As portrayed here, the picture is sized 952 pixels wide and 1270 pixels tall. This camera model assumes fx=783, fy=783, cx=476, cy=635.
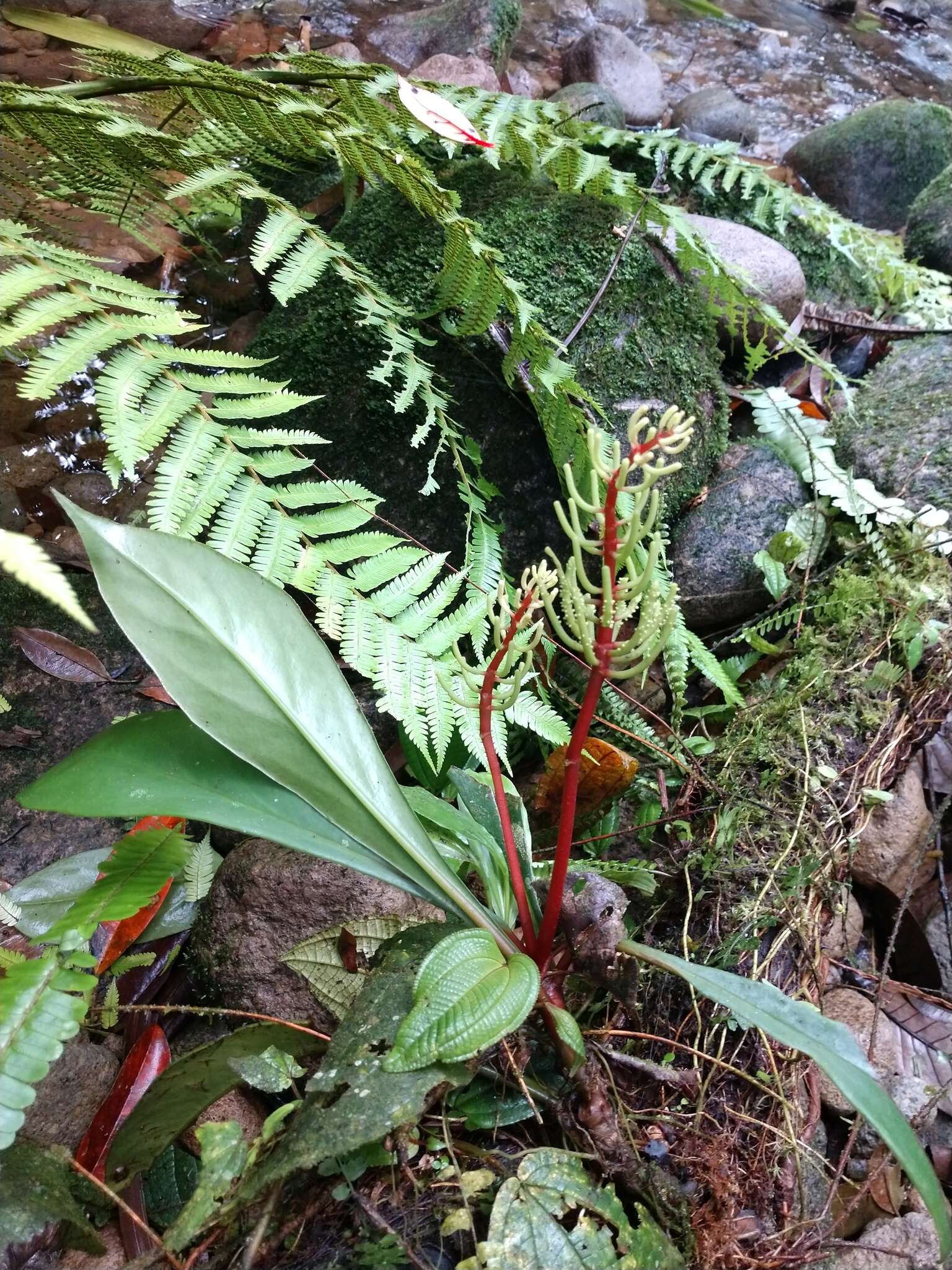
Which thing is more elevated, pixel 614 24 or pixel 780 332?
pixel 614 24

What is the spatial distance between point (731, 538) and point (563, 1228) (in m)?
1.71

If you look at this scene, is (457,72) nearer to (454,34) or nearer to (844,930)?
(454,34)

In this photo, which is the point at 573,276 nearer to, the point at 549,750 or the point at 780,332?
the point at 780,332

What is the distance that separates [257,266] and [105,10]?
431 centimetres

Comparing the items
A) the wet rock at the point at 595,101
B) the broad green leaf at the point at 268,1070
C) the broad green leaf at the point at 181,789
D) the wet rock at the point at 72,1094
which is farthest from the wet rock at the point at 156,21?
the broad green leaf at the point at 268,1070

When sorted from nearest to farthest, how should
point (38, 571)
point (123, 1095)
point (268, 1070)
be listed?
point (38, 571)
point (268, 1070)
point (123, 1095)

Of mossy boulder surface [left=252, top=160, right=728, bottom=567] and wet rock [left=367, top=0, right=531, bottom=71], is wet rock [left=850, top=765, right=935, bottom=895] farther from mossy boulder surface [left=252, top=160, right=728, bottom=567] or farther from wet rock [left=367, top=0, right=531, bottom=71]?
wet rock [left=367, top=0, right=531, bottom=71]

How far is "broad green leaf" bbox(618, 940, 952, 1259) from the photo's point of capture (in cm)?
88

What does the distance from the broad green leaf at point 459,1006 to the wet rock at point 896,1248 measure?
720mm

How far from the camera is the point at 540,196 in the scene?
224 centimetres

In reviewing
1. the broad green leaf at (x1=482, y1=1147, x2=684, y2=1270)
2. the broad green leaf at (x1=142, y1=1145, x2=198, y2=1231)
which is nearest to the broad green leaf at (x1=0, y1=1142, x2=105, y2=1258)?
the broad green leaf at (x1=142, y1=1145, x2=198, y2=1231)

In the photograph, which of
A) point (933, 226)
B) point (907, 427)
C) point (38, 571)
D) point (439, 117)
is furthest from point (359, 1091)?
point (933, 226)

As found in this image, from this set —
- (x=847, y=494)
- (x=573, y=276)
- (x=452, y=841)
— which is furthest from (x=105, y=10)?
(x=452, y=841)

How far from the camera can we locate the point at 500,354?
6.72 feet
